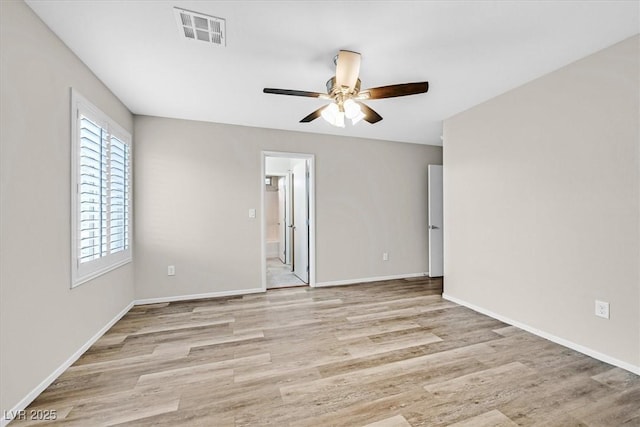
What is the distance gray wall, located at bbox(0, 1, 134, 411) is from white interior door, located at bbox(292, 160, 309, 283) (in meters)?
2.75

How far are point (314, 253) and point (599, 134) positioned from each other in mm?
3262

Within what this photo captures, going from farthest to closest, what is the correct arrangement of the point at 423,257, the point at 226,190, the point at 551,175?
the point at 423,257
the point at 226,190
the point at 551,175

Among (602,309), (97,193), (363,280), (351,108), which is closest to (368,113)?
(351,108)

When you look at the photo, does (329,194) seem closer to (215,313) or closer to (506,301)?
(215,313)

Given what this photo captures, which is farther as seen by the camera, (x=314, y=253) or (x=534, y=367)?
(x=314, y=253)

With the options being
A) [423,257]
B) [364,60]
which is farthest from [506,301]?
[364,60]

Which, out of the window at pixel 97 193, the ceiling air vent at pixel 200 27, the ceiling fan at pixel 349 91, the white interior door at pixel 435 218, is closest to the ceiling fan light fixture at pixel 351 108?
the ceiling fan at pixel 349 91

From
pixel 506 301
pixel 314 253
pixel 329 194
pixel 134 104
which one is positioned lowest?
pixel 506 301

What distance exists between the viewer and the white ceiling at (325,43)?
5.55 feet

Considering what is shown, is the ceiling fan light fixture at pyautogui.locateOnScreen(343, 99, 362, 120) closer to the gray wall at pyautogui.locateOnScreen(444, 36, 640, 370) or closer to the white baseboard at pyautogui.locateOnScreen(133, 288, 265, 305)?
the gray wall at pyautogui.locateOnScreen(444, 36, 640, 370)

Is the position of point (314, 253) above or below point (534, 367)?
above

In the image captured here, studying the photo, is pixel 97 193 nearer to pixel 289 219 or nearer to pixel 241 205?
pixel 241 205

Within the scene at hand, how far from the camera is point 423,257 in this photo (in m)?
4.92

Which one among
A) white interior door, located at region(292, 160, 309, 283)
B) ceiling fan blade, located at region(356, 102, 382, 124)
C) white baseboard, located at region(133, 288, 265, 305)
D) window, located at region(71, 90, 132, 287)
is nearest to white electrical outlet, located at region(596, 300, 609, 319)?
ceiling fan blade, located at region(356, 102, 382, 124)
